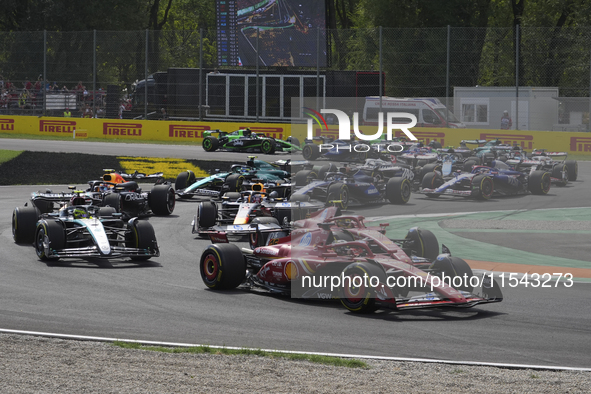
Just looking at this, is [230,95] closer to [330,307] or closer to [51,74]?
[51,74]

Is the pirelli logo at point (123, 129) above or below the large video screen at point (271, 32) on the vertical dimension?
below

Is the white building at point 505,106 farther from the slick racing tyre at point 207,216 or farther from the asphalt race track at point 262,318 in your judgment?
the asphalt race track at point 262,318

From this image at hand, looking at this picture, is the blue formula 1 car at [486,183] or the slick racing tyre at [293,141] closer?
the blue formula 1 car at [486,183]

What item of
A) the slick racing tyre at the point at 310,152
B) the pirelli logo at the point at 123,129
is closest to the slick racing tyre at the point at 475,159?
the slick racing tyre at the point at 310,152

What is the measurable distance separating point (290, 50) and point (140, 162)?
30.1 feet

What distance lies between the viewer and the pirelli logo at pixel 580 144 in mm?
24812

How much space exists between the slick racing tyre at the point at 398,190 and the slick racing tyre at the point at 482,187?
1.83m

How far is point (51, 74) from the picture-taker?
32.4m

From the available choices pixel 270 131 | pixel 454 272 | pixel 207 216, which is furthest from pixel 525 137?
pixel 454 272

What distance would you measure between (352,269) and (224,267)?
1948 millimetres

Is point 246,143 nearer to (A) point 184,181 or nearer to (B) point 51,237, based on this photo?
(A) point 184,181

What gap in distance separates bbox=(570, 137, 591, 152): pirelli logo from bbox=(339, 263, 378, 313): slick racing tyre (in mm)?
18335

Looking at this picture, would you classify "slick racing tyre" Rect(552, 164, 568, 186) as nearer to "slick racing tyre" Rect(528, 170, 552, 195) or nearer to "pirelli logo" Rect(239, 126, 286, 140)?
"slick racing tyre" Rect(528, 170, 552, 195)

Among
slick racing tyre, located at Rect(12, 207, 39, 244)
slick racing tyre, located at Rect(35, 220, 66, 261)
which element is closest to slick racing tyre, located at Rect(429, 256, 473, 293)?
slick racing tyre, located at Rect(35, 220, 66, 261)
